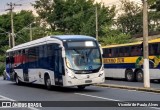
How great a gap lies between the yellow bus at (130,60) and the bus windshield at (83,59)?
787 centimetres

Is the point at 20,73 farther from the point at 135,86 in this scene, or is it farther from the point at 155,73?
the point at 135,86

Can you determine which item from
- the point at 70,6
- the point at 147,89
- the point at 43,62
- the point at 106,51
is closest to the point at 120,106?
the point at 147,89

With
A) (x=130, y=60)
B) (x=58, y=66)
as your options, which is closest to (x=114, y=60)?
(x=130, y=60)

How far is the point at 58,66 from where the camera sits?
76.7ft

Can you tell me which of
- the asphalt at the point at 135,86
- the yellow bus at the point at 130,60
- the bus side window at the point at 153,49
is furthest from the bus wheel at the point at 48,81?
the bus side window at the point at 153,49

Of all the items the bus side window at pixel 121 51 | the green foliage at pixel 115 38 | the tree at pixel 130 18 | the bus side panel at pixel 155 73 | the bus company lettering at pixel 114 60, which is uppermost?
the tree at pixel 130 18

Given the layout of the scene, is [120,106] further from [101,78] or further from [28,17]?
[28,17]

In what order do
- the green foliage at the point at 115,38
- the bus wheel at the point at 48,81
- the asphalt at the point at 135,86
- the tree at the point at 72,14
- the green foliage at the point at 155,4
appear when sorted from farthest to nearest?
the tree at the point at 72,14 → the green foliage at the point at 155,4 → the green foliage at the point at 115,38 → the bus wheel at the point at 48,81 → the asphalt at the point at 135,86

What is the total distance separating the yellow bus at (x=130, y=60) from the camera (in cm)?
3003

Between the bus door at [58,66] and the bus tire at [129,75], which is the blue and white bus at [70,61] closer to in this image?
the bus door at [58,66]

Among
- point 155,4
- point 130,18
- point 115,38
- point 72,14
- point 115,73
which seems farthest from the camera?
point 72,14

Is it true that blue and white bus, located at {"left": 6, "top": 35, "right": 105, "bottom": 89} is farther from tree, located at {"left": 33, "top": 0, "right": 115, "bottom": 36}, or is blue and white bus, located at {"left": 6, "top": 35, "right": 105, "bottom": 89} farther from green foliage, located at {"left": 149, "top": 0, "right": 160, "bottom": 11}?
tree, located at {"left": 33, "top": 0, "right": 115, "bottom": 36}

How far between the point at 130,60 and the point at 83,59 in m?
11.2

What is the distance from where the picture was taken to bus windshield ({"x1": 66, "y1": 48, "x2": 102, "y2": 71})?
22.5 metres
